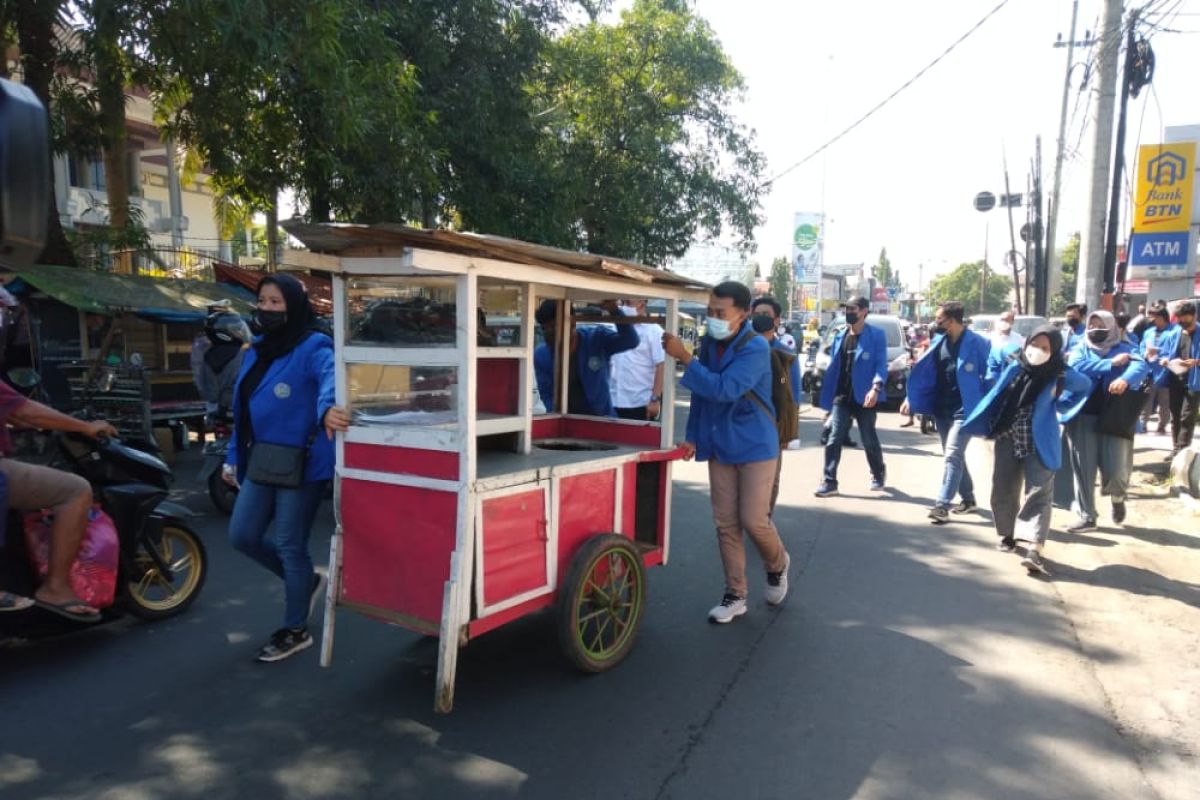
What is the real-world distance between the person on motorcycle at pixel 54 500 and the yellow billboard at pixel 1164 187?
45.2 feet

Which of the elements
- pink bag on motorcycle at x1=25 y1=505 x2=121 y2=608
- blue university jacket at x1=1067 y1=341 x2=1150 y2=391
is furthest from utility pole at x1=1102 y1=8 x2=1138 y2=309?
pink bag on motorcycle at x1=25 y1=505 x2=121 y2=608

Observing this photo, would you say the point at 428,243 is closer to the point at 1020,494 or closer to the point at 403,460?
the point at 403,460

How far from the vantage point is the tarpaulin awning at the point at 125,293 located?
26.4 ft

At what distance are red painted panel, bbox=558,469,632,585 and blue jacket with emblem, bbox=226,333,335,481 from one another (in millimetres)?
1093

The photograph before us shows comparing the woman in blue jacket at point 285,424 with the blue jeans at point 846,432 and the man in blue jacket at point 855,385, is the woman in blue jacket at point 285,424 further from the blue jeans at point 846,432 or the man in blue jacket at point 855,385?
the blue jeans at point 846,432

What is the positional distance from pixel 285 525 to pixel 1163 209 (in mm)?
13265

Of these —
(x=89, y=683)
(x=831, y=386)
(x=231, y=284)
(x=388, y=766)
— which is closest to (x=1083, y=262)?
(x=831, y=386)

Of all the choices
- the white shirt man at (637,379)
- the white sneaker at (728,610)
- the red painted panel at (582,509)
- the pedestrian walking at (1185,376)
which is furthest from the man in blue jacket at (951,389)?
the red painted panel at (582,509)

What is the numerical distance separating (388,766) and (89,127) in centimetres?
973

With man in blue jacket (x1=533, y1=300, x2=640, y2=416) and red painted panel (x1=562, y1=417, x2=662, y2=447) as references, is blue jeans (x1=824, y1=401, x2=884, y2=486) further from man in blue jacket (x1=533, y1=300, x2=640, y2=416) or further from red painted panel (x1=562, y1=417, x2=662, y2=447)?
red painted panel (x1=562, y1=417, x2=662, y2=447)

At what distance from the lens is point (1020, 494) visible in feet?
18.0

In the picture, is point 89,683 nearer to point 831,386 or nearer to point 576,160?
point 831,386

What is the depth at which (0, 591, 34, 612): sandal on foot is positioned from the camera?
3.39m

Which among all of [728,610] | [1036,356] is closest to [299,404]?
[728,610]
